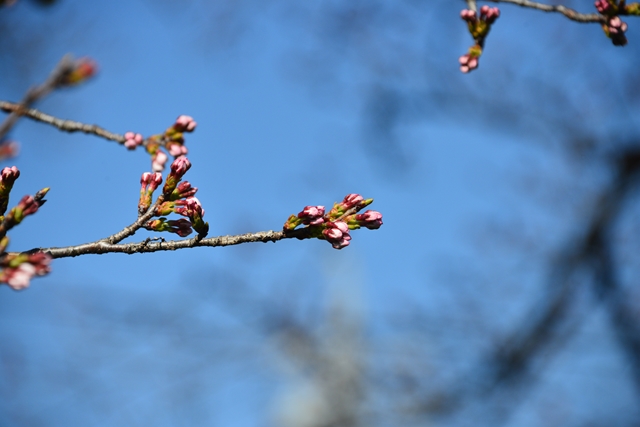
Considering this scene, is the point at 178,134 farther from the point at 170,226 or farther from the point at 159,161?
the point at 170,226

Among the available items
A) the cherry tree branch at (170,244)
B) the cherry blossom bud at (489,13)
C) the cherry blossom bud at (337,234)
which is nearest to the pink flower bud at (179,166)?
the cherry tree branch at (170,244)

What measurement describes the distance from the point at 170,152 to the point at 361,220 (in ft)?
2.75

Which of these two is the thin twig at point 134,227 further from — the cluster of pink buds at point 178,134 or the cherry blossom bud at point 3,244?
the cluster of pink buds at point 178,134

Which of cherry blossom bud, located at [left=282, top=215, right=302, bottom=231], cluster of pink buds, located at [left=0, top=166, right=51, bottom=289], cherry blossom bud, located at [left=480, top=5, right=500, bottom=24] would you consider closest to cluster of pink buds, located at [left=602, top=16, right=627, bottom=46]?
cherry blossom bud, located at [left=480, top=5, right=500, bottom=24]

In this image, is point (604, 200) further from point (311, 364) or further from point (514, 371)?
point (311, 364)

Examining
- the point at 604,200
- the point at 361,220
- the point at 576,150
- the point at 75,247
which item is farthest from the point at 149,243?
the point at 576,150

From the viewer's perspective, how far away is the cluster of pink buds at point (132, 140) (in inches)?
75.4

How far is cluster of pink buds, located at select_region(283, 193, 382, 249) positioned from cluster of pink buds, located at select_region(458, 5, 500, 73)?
95cm

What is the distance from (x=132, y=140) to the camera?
195 centimetres

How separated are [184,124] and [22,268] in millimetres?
1005

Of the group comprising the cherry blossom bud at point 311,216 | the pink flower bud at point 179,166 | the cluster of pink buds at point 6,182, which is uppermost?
the pink flower bud at point 179,166

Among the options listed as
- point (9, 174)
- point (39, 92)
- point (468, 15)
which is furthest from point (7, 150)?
point (468, 15)

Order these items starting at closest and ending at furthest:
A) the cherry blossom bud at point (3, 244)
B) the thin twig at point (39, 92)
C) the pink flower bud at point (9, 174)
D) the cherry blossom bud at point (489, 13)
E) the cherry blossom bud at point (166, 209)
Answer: the thin twig at point (39, 92) → the cherry blossom bud at point (3, 244) → the pink flower bud at point (9, 174) → the cherry blossom bud at point (166, 209) → the cherry blossom bud at point (489, 13)

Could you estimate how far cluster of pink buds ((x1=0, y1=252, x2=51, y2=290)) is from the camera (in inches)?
45.1
